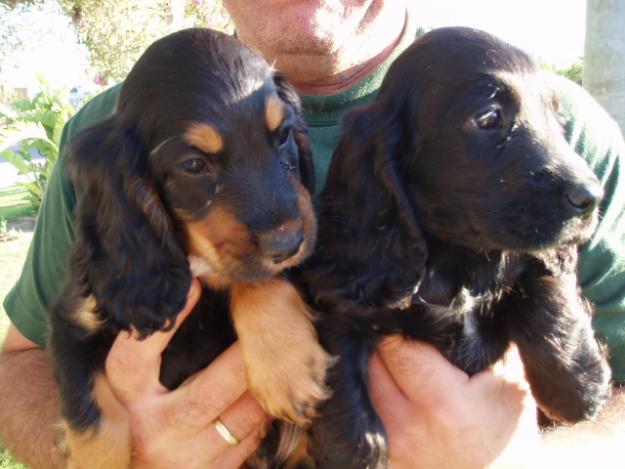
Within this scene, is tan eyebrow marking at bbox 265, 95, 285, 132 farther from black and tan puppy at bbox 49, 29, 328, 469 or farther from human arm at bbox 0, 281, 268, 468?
human arm at bbox 0, 281, 268, 468

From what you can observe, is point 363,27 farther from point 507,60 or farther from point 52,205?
point 52,205

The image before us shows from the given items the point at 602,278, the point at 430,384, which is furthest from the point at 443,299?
the point at 602,278

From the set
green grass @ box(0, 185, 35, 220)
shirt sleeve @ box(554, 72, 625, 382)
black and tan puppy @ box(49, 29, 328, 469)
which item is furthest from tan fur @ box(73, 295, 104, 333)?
green grass @ box(0, 185, 35, 220)

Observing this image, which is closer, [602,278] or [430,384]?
[430,384]

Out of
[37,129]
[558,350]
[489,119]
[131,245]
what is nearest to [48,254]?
[131,245]

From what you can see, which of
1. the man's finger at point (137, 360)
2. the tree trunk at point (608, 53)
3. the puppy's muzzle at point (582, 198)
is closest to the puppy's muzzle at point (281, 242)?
the man's finger at point (137, 360)
